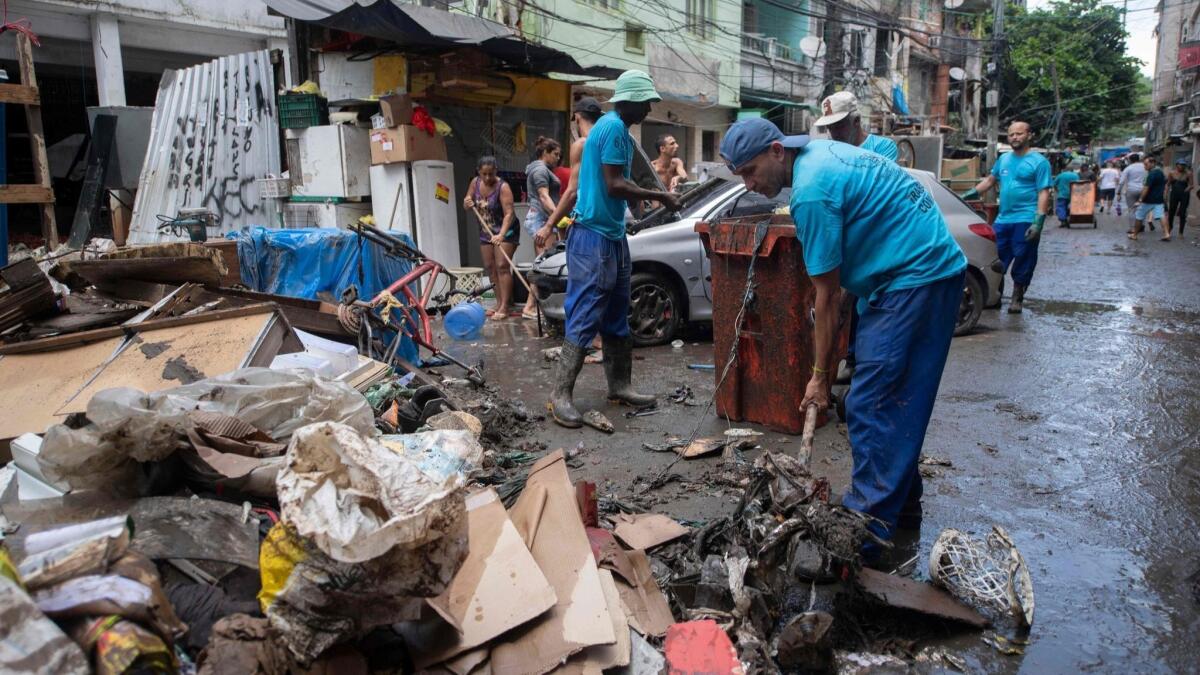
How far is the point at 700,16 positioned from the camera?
21.5 metres

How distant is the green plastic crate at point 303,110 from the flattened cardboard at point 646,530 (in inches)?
364

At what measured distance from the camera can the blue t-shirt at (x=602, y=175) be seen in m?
4.74

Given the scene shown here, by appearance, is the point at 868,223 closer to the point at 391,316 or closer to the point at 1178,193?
the point at 391,316

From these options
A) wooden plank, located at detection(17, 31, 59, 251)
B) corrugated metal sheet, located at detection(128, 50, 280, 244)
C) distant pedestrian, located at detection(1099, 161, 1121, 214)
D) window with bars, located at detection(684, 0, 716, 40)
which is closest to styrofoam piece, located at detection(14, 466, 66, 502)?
wooden plank, located at detection(17, 31, 59, 251)

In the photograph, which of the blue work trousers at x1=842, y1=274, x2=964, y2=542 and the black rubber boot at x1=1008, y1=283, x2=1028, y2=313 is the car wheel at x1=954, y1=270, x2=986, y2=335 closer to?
the black rubber boot at x1=1008, y1=283, x2=1028, y2=313

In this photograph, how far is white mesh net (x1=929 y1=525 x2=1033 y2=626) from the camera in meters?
2.67

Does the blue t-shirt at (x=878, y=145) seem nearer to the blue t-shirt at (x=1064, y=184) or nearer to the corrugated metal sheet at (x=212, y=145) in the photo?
the corrugated metal sheet at (x=212, y=145)

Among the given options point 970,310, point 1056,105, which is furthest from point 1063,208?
point 1056,105

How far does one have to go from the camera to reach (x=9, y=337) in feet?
14.3

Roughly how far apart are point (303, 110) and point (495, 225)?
12.5ft

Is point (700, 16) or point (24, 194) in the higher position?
point (700, 16)

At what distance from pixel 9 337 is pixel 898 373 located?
4639mm

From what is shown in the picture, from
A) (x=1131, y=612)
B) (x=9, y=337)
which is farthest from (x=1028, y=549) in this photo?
(x=9, y=337)

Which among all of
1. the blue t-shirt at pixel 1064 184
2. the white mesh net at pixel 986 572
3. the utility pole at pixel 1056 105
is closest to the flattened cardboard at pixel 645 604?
the white mesh net at pixel 986 572
